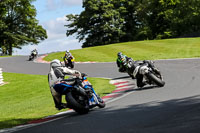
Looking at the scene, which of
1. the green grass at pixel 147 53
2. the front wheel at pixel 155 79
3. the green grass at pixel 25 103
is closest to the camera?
the green grass at pixel 25 103

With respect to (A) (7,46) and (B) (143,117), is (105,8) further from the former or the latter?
(B) (143,117)

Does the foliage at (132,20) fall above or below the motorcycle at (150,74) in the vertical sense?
above

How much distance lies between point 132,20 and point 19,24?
979 inches

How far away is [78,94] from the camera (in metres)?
7.94

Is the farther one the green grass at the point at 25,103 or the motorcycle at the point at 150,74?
the motorcycle at the point at 150,74

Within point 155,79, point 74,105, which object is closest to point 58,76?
point 74,105

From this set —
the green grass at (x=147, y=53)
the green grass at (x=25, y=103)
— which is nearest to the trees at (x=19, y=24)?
the green grass at (x=147, y=53)

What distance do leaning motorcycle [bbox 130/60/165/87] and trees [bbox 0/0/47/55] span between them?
5715 cm

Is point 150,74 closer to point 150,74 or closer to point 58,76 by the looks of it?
point 150,74

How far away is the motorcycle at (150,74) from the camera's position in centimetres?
1159

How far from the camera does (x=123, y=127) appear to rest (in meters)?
5.86

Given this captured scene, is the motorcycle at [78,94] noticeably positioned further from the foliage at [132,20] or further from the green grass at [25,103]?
the foliage at [132,20]

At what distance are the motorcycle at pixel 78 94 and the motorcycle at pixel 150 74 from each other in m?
3.80

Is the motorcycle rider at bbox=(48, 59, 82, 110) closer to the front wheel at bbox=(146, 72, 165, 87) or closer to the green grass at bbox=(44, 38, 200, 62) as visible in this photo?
the front wheel at bbox=(146, 72, 165, 87)
